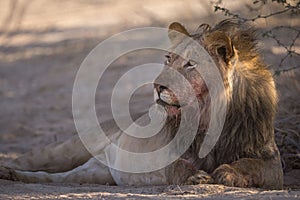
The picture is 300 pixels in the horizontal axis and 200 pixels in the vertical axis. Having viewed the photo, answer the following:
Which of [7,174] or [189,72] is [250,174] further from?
[7,174]

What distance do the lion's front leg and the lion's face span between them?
392 mm

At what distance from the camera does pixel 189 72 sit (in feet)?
14.9

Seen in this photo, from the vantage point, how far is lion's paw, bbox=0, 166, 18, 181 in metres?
5.17

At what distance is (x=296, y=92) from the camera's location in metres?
6.57

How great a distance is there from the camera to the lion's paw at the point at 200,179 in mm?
4492

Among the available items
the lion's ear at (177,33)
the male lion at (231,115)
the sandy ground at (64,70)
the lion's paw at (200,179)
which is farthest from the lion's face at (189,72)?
the sandy ground at (64,70)

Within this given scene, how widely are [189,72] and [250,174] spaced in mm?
649

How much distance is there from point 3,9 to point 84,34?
1.67m

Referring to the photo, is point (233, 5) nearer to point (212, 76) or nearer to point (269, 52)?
point (269, 52)

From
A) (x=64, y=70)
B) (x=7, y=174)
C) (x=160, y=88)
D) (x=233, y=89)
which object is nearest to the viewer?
(x=160, y=88)

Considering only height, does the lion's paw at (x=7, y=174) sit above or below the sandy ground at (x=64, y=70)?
below

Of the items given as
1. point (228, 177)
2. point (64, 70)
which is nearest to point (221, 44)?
point (228, 177)

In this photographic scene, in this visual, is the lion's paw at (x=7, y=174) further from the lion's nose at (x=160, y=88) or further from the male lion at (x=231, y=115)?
the lion's nose at (x=160, y=88)

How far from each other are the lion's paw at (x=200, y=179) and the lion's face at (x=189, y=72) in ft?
1.15
